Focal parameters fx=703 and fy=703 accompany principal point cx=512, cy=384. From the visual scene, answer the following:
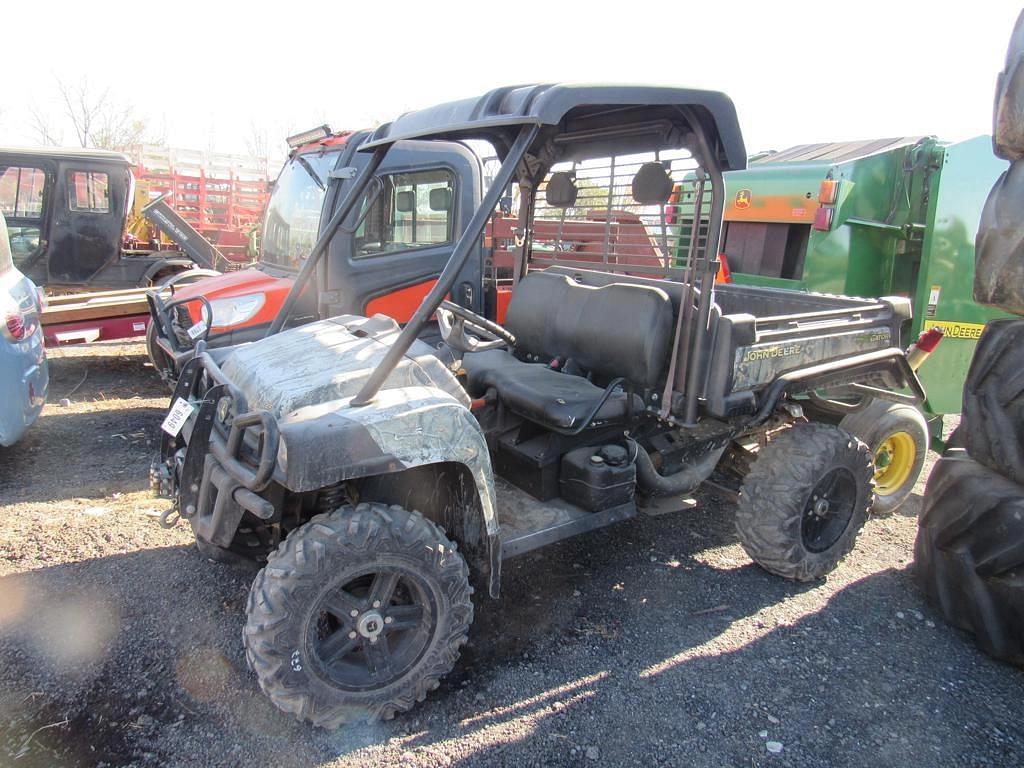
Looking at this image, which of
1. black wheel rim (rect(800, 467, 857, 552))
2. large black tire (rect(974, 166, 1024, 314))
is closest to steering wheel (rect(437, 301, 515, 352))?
black wheel rim (rect(800, 467, 857, 552))

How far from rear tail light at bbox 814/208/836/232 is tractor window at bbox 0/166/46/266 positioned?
26.1 ft

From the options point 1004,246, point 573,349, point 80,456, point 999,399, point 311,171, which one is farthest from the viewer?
point 311,171

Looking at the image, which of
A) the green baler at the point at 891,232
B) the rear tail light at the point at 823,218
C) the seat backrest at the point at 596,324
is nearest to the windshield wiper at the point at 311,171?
the seat backrest at the point at 596,324

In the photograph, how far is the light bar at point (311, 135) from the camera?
571 centimetres

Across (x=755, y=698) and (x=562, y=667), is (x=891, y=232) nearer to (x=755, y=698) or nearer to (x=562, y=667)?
(x=755, y=698)

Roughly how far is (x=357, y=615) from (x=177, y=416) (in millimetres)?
1110

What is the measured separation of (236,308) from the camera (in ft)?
17.3

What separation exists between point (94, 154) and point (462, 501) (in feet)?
24.7

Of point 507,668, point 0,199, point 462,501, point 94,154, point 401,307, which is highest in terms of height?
point 94,154

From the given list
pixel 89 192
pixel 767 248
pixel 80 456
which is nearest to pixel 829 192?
pixel 767 248

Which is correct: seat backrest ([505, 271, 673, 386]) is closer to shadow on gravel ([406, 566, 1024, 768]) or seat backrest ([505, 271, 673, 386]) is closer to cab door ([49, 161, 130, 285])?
shadow on gravel ([406, 566, 1024, 768])

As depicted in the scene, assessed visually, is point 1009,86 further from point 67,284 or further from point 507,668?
point 67,284

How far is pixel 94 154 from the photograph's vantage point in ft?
26.0

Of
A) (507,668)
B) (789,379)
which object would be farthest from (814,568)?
(507,668)
